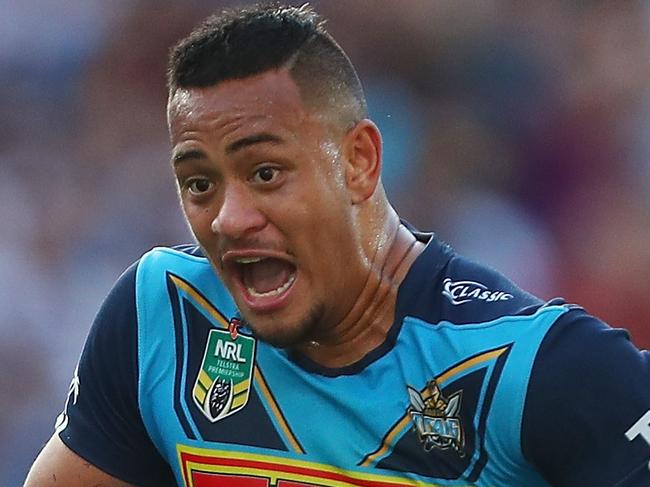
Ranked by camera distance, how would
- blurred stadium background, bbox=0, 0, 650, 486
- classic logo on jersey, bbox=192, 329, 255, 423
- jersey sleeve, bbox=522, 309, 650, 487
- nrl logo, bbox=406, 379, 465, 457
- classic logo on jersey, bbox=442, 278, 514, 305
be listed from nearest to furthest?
jersey sleeve, bbox=522, 309, 650, 487 < nrl logo, bbox=406, 379, 465, 457 < classic logo on jersey, bbox=442, 278, 514, 305 < classic logo on jersey, bbox=192, 329, 255, 423 < blurred stadium background, bbox=0, 0, 650, 486

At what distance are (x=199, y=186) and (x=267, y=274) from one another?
25 centimetres

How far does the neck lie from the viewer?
3.06 m

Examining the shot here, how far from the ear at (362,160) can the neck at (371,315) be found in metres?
0.13

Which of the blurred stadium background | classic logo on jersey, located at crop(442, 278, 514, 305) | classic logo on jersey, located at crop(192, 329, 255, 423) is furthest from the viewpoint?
the blurred stadium background

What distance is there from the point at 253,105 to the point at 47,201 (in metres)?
3.95

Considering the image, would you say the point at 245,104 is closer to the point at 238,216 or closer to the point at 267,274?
the point at 238,216

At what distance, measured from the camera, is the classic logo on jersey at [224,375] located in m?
3.14

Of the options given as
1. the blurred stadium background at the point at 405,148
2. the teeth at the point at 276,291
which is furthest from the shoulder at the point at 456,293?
the blurred stadium background at the point at 405,148

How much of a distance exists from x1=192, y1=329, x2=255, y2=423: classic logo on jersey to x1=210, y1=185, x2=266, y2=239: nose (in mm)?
418

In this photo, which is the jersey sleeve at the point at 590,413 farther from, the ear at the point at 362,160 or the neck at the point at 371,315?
the ear at the point at 362,160

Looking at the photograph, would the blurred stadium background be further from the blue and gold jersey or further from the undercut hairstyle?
the undercut hairstyle

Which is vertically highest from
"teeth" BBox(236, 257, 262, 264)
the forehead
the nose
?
the forehead

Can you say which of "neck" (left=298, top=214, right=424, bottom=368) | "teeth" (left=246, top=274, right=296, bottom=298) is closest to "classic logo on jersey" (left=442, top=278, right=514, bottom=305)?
"neck" (left=298, top=214, right=424, bottom=368)

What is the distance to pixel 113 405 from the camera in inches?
129
